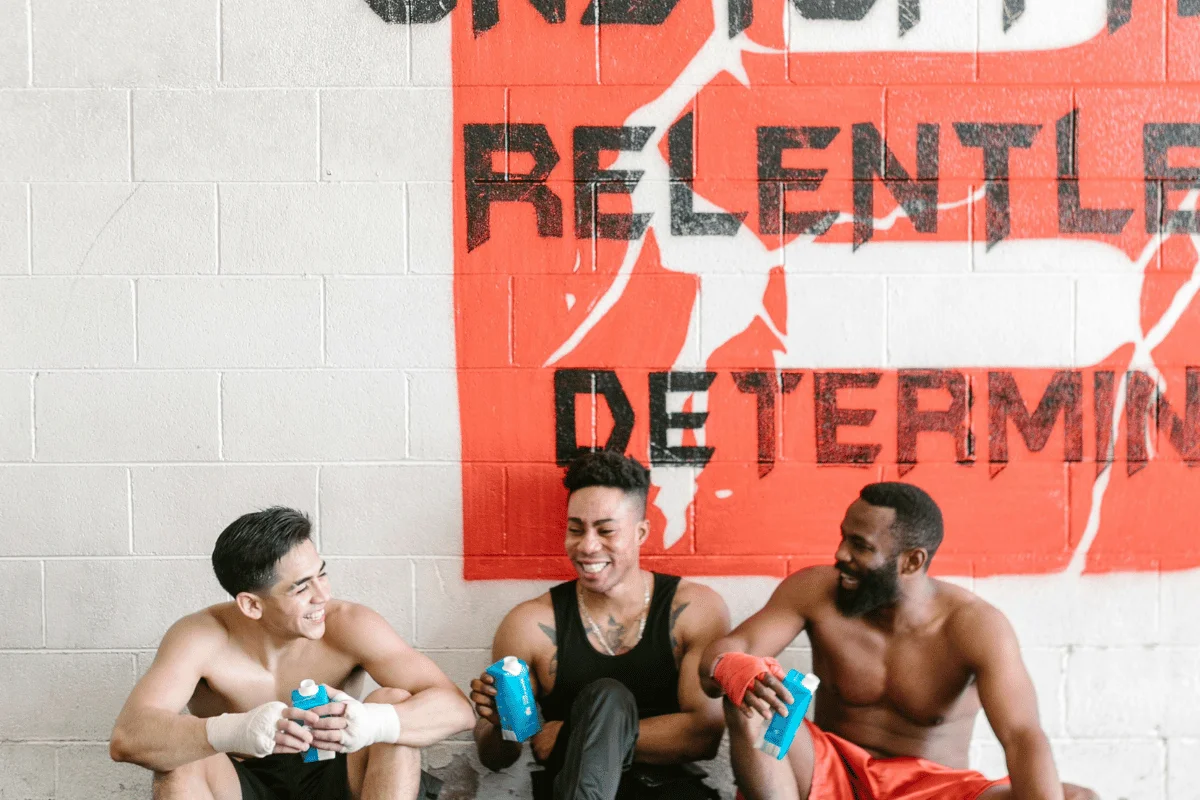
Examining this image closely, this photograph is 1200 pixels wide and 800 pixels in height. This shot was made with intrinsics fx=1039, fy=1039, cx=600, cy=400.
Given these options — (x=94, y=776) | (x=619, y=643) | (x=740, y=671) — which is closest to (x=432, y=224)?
(x=619, y=643)

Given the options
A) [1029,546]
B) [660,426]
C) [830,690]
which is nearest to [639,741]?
[830,690]

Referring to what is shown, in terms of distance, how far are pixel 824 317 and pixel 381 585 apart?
1.46 metres

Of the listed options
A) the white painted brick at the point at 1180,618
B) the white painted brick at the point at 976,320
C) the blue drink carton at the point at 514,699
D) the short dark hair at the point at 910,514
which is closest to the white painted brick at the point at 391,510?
the blue drink carton at the point at 514,699

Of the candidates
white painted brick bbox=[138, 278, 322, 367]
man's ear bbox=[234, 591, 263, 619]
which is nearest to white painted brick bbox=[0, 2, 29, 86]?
white painted brick bbox=[138, 278, 322, 367]

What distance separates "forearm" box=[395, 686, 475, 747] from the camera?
2.35m

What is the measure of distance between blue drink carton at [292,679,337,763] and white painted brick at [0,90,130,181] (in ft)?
5.14

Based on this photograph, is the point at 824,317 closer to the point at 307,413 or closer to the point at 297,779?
the point at 307,413

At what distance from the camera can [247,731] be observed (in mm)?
2230

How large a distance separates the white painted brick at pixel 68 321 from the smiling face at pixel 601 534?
4.42 feet

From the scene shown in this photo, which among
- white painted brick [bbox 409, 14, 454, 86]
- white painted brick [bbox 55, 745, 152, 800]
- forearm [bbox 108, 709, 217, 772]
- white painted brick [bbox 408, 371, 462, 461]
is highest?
white painted brick [bbox 409, 14, 454, 86]

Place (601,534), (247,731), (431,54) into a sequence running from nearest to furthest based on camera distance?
(247,731) → (601,534) → (431,54)

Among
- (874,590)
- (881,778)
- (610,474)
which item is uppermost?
(610,474)

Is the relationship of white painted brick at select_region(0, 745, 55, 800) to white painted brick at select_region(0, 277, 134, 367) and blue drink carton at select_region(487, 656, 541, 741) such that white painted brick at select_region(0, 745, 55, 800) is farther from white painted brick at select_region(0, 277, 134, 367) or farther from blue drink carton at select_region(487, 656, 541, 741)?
blue drink carton at select_region(487, 656, 541, 741)

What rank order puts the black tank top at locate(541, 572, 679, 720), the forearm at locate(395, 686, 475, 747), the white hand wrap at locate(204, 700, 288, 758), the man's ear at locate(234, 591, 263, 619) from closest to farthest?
1. the white hand wrap at locate(204, 700, 288, 758)
2. the forearm at locate(395, 686, 475, 747)
3. the man's ear at locate(234, 591, 263, 619)
4. the black tank top at locate(541, 572, 679, 720)
